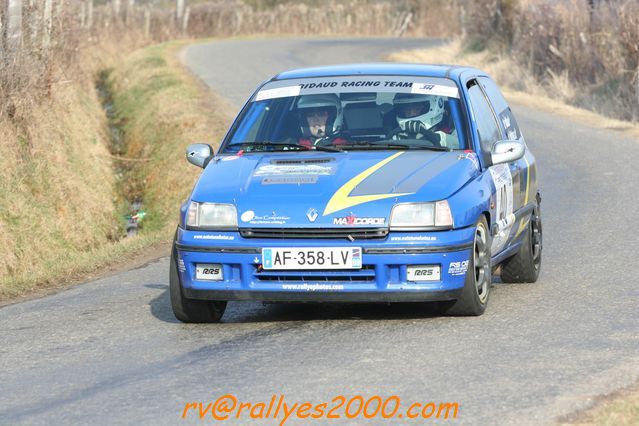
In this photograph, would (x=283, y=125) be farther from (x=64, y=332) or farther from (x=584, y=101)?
(x=584, y=101)

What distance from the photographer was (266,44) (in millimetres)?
48562

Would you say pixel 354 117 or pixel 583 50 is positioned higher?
pixel 354 117

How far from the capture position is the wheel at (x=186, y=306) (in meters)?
8.22

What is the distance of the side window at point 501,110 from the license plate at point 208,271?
2.87 meters

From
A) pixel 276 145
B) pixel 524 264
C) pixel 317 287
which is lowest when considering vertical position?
pixel 524 264

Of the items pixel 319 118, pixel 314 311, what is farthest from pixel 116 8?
pixel 314 311

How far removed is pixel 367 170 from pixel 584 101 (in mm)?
18928

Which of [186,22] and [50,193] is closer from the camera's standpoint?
[50,193]

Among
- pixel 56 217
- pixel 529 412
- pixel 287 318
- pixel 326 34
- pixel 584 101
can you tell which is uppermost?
pixel 529 412

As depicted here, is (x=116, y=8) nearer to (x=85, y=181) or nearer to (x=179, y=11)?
(x=179, y=11)

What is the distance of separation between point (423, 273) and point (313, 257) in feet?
2.11

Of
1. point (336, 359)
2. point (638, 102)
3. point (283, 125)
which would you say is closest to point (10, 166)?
point (283, 125)

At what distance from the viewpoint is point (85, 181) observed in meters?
17.8

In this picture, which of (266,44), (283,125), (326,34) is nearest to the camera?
(283,125)
